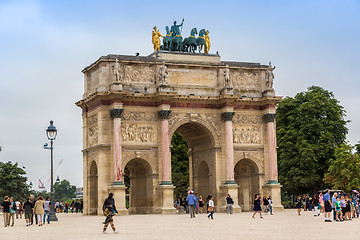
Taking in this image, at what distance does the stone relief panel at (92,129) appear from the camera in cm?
5217

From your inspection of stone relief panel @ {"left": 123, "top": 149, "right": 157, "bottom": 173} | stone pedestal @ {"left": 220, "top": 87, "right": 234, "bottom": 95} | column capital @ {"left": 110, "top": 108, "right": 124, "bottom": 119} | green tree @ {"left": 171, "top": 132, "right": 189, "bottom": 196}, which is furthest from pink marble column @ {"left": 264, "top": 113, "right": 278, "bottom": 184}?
green tree @ {"left": 171, "top": 132, "right": 189, "bottom": 196}

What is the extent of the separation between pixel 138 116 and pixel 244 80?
9.28m

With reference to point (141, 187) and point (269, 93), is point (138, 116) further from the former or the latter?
point (269, 93)

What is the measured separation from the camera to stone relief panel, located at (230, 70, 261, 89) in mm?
54969

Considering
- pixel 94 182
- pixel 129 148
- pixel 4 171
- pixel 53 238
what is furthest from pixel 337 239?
pixel 4 171

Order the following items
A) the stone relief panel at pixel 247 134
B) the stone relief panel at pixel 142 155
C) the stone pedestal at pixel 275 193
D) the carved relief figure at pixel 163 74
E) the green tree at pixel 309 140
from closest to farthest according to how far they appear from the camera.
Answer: the stone relief panel at pixel 142 155
the carved relief figure at pixel 163 74
the stone pedestal at pixel 275 193
the stone relief panel at pixel 247 134
the green tree at pixel 309 140

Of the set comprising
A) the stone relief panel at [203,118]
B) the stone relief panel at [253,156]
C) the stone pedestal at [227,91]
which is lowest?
the stone relief panel at [253,156]

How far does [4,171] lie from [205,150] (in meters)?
34.6

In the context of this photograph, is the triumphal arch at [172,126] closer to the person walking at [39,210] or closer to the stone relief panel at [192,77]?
the stone relief panel at [192,77]

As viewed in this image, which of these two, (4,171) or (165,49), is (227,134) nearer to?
(165,49)

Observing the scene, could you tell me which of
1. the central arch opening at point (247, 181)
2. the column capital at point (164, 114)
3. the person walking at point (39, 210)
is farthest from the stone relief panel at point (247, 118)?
the person walking at point (39, 210)

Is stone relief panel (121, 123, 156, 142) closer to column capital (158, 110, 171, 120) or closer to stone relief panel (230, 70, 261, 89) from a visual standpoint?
column capital (158, 110, 171, 120)

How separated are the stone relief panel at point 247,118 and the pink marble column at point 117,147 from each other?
→ 9.46 metres

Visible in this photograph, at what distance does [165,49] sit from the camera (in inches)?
2152
